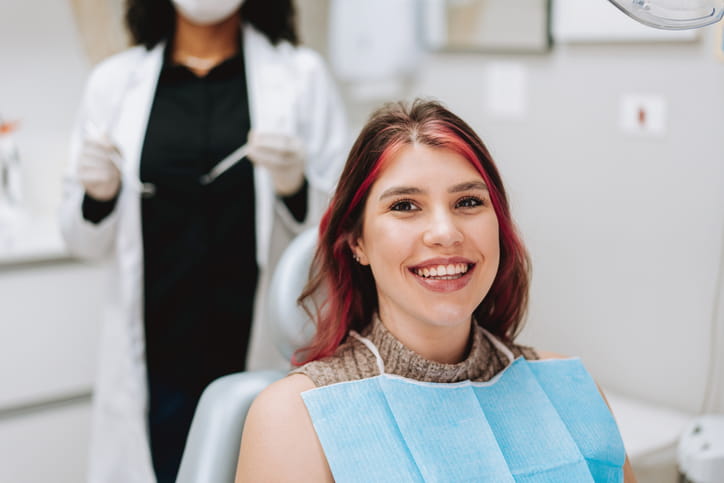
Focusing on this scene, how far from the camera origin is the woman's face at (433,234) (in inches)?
44.8

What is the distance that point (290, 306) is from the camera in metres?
1.30

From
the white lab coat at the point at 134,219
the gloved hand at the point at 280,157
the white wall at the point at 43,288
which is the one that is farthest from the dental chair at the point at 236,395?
the white wall at the point at 43,288

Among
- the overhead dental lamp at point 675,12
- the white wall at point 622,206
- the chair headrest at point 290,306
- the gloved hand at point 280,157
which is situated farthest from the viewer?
the white wall at point 622,206

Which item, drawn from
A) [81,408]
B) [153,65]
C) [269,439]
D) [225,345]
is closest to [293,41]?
[153,65]

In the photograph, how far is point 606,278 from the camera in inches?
88.5

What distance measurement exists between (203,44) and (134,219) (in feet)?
1.38

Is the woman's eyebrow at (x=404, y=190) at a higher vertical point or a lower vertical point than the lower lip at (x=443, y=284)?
higher

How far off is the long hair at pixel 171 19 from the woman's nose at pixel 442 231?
0.90 meters

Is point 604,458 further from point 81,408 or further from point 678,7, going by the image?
point 81,408

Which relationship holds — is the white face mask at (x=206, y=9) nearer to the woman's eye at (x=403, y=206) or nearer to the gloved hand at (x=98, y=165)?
the gloved hand at (x=98, y=165)

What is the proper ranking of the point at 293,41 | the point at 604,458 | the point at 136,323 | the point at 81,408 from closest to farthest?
the point at 604,458 → the point at 136,323 → the point at 293,41 → the point at 81,408

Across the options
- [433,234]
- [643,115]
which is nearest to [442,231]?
[433,234]

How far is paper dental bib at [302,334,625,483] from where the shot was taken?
43.6 inches

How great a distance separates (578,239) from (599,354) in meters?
0.33
